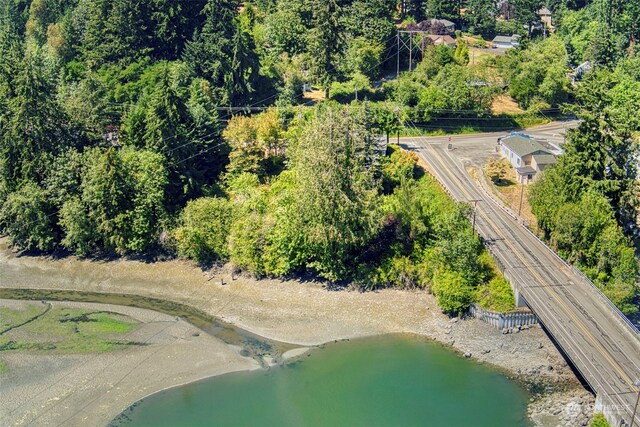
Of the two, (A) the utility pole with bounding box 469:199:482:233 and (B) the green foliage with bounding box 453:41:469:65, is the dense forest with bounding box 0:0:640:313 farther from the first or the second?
(A) the utility pole with bounding box 469:199:482:233

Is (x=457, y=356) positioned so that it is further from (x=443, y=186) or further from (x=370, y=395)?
(x=443, y=186)

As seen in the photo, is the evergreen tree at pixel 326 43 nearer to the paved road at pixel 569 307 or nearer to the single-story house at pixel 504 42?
the paved road at pixel 569 307

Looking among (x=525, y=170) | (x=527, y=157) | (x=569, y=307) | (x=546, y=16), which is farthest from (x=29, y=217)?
(x=546, y=16)

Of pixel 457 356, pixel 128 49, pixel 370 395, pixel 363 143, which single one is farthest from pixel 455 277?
pixel 128 49

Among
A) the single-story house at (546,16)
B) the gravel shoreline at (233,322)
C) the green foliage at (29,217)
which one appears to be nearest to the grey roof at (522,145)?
the gravel shoreline at (233,322)

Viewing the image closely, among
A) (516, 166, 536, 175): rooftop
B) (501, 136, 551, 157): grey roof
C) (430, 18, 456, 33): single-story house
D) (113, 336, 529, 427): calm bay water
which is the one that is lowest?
(113, 336, 529, 427): calm bay water

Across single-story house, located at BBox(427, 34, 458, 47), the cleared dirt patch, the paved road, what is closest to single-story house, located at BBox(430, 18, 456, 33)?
single-story house, located at BBox(427, 34, 458, 47)
